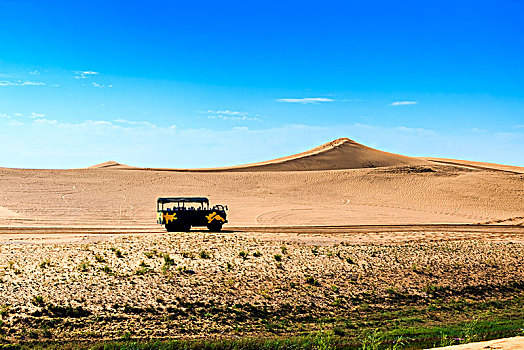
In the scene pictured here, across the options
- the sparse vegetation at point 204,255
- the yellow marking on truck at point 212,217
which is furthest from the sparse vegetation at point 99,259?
the yellow marking on truck at point 212,217

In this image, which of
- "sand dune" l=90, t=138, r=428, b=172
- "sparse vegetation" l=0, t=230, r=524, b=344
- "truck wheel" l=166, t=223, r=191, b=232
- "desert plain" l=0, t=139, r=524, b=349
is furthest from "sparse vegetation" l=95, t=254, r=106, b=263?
"sand dune" l=90, t=138, r=428, b=172

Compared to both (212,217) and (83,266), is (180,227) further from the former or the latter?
(83,266)

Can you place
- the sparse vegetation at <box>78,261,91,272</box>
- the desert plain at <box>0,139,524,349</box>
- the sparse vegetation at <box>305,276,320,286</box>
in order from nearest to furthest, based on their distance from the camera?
the desert plain at <box>0,139,524,349</box> < the sparse vegetation at <box>78,261,91,272</box> < the sparse vegetation at <box>305,276,320,286</box>

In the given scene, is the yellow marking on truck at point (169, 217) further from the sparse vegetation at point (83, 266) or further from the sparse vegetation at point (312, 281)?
the sparse vegetation at point (312, 281)

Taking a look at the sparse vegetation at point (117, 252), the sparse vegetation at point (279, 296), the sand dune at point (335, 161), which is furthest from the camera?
the sand dune at point (335, 161)

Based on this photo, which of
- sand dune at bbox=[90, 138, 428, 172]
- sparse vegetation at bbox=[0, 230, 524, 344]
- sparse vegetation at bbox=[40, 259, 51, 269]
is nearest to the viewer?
sparse vegetation at bbox=[0, 230, 524, 344]

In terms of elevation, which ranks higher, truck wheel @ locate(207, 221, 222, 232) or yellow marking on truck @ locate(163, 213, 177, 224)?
yellow marking on truck @ locate(163, 213, 177, 224)

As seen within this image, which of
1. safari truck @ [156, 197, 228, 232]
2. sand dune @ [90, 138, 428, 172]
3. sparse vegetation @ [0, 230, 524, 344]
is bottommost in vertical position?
sparse vegetation @ [0, 230, 524, 344]

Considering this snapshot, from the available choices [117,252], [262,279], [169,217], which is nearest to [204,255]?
[262,279]

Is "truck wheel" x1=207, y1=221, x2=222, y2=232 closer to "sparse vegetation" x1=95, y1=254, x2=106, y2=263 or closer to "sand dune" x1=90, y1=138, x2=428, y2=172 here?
"sparse vegetation" x1=95, y1=254, x2=106, y2=263

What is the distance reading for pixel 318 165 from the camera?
94.6 m

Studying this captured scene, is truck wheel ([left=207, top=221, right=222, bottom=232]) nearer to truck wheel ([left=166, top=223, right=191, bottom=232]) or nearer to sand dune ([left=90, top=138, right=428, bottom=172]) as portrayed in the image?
truck wheel ([left=166, top=223, right=191, bottom=232])

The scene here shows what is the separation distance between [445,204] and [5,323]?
48130 mm

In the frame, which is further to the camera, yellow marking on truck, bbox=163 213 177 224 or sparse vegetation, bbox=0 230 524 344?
yellow marking on truck, bbox=163 213 177 224
